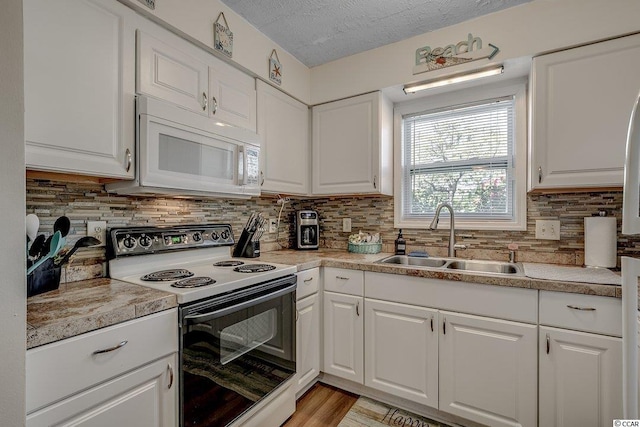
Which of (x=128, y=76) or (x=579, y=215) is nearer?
(x=128, y=76)

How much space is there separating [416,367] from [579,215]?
134 centimetres

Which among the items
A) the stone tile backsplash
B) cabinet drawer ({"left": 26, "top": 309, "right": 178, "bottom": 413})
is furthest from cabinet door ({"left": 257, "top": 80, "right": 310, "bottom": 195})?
cabinet drawer ({"left": 26, "top": 309, "right": 178, "bottom": 413})

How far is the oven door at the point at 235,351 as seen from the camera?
119 cm

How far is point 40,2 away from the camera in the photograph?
1.08m

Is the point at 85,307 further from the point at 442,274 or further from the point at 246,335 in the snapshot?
the point at 442,274

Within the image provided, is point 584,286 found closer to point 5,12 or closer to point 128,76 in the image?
point 5,12

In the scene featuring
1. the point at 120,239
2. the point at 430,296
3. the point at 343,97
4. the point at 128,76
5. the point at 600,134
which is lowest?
the point at 430,296

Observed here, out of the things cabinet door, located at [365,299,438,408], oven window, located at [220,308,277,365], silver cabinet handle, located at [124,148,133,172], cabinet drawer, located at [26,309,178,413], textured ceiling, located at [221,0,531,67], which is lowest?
cabinet door, located at [365,299,438,408]

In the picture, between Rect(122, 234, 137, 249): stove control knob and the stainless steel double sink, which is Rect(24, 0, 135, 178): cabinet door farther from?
the stainless steel double sink

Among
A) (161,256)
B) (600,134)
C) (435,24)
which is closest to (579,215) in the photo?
(600,134)

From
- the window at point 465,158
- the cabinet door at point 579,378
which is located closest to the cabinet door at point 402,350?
the cabinet door at point 579,378

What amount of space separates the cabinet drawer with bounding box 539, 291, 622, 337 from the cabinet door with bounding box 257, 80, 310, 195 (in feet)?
5.46

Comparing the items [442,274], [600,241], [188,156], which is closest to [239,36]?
[188,156]

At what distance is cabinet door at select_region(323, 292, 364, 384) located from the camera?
6.29 feet
